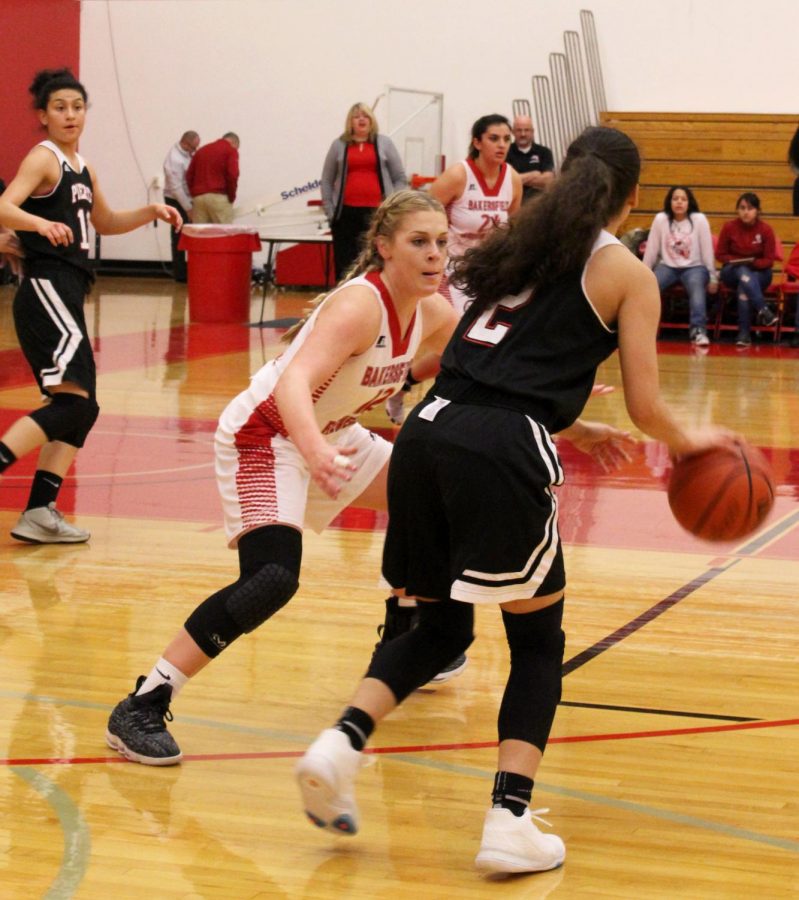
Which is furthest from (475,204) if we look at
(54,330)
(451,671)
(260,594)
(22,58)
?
(22,58)

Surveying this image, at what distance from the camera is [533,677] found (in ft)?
9.75

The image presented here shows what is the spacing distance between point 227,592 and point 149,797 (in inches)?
19.3

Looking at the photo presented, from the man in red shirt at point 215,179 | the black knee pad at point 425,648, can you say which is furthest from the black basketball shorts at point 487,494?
the man in red shirt at point 215,179

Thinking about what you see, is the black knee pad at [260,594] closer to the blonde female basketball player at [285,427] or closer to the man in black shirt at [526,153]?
the blonde female basketball player at [285,427]

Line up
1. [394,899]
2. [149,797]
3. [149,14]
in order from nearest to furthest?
1. [394,899]
2. [149,797]
3. [149,14]

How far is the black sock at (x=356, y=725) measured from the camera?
9.41 ft

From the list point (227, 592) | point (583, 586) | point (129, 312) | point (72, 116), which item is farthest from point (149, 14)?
point (227, 592)

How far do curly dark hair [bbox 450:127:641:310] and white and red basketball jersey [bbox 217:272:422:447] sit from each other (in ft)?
1.64

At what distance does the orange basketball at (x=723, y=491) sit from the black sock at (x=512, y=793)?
723 mm

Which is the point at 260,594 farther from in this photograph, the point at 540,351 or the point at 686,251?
the point at 686,251

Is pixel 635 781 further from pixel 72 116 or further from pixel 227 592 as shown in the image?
pixel 72 116

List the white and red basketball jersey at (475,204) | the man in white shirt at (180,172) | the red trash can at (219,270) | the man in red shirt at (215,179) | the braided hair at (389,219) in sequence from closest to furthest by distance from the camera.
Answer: the braided hair at (389,219) → the white and red basketball jersey at (475,204) → the red trash can at (219,270) → the man in red shirt at (215,179) → the man in white shirt at (180,172)

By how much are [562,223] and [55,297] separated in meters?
3.06

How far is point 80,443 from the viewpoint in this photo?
5.68m
